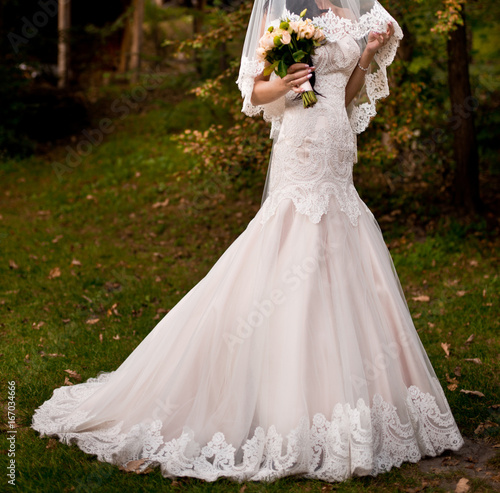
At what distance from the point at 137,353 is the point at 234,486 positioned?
980 mm

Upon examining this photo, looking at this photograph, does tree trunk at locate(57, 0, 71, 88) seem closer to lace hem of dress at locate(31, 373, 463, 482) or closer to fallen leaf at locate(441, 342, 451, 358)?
fallen leaf at locate(441, 342, 451, 358)

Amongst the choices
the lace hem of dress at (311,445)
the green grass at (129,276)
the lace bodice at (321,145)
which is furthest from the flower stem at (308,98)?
the green grass at (129,276)

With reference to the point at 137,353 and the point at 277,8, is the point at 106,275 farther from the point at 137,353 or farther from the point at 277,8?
the point at 277,8

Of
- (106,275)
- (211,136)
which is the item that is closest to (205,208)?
(211,136)

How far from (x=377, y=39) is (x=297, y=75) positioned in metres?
0.63

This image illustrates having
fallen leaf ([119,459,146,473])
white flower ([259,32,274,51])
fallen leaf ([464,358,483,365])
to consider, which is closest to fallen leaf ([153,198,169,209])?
fallen leaf ([464,358,483,365])

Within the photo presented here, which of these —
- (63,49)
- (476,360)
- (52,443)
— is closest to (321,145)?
(52,443)

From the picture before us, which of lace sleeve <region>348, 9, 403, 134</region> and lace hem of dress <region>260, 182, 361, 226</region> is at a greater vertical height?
lace sleeve <region>348, 9, 403, 134</region>

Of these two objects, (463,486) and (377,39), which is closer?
(463,486)

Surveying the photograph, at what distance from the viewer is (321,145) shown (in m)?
3.30

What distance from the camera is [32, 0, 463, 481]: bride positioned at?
305cm

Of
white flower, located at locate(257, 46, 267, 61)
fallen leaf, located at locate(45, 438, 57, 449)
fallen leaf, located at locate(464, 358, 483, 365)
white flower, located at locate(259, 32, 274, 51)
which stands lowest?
fallen leaf, located at locate(45, 438, 57, 449)

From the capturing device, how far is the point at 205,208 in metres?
8.83

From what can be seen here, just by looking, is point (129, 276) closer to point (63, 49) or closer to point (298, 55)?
point (298, 55)
